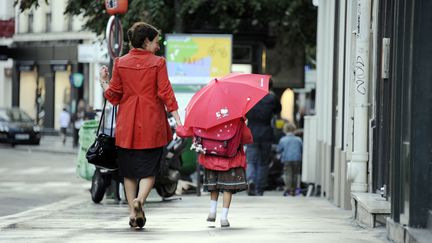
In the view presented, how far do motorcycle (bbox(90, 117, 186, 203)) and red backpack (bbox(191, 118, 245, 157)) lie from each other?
15.1 ft

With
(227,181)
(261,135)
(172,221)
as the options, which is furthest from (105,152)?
Result: (261,135)

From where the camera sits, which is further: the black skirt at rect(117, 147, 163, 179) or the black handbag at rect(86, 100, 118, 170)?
the black handbag at rect(86, 100, 118, 170)

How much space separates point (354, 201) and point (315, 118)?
8080 millimetres

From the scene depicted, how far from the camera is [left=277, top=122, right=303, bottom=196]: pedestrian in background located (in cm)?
2397

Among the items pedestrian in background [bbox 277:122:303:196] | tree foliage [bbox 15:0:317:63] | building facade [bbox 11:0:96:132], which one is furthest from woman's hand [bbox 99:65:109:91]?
building facade [bbox 11:0:96:132]

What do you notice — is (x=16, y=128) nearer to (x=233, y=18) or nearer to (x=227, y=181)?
(x=233, y=18)

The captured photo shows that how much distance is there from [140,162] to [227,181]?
1022mm

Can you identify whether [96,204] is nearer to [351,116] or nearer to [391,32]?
[351,116]

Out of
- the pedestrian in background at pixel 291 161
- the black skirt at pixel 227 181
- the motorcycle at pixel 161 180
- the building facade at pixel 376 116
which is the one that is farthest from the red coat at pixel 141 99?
the pedestrian in background at pixel 291 161

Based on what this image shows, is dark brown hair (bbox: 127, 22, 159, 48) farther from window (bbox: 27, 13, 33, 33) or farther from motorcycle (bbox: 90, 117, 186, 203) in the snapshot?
window (bbox: 27, 13, 33, 33)

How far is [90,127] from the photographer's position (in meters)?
19.0

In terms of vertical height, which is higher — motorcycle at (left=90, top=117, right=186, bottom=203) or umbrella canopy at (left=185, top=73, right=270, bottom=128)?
umbrella canopy at (left=185, top=73, right=270, bottom=128)

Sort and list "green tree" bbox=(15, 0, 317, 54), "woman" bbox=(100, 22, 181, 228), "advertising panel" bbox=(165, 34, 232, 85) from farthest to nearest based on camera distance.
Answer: "green tree" bbox=(15, 0, 317, 54)
"advertising panel" bbox=(165, 34, 232, 85)
"woman" bbox=(100, 22, 181, 228)

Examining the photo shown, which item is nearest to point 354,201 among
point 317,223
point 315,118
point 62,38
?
point 317,223
